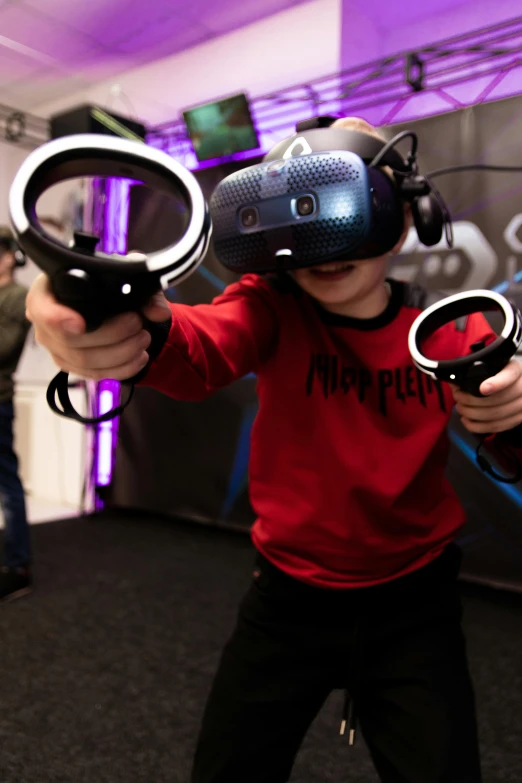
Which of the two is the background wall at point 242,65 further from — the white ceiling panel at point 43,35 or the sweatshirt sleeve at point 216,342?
the sweatshirt sleeve at point 216,342

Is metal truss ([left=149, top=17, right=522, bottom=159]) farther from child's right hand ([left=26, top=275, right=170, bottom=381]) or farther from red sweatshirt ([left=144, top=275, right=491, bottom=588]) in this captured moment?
child's right hand ([left=26, top=275, right=170, bottom=381])

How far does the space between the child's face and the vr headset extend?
0.22ft

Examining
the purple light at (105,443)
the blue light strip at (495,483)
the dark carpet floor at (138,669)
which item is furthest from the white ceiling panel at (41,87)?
the blue light strip at (495,483)

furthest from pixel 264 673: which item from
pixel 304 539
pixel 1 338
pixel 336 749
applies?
pixel 1 338

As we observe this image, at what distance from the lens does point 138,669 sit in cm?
177

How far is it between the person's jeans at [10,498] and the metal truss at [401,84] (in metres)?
1.95

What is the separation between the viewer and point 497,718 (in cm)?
155

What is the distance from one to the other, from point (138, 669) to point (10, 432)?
40.8 inches

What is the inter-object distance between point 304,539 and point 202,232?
524mm

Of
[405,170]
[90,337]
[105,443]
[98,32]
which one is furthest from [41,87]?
[90,337]

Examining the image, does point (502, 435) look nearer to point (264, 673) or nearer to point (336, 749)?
point (264, 673)

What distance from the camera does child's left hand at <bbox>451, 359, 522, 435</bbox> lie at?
1.93 ft

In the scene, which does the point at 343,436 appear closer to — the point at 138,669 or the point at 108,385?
the point at 138,669

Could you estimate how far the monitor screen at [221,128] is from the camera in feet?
9.53
